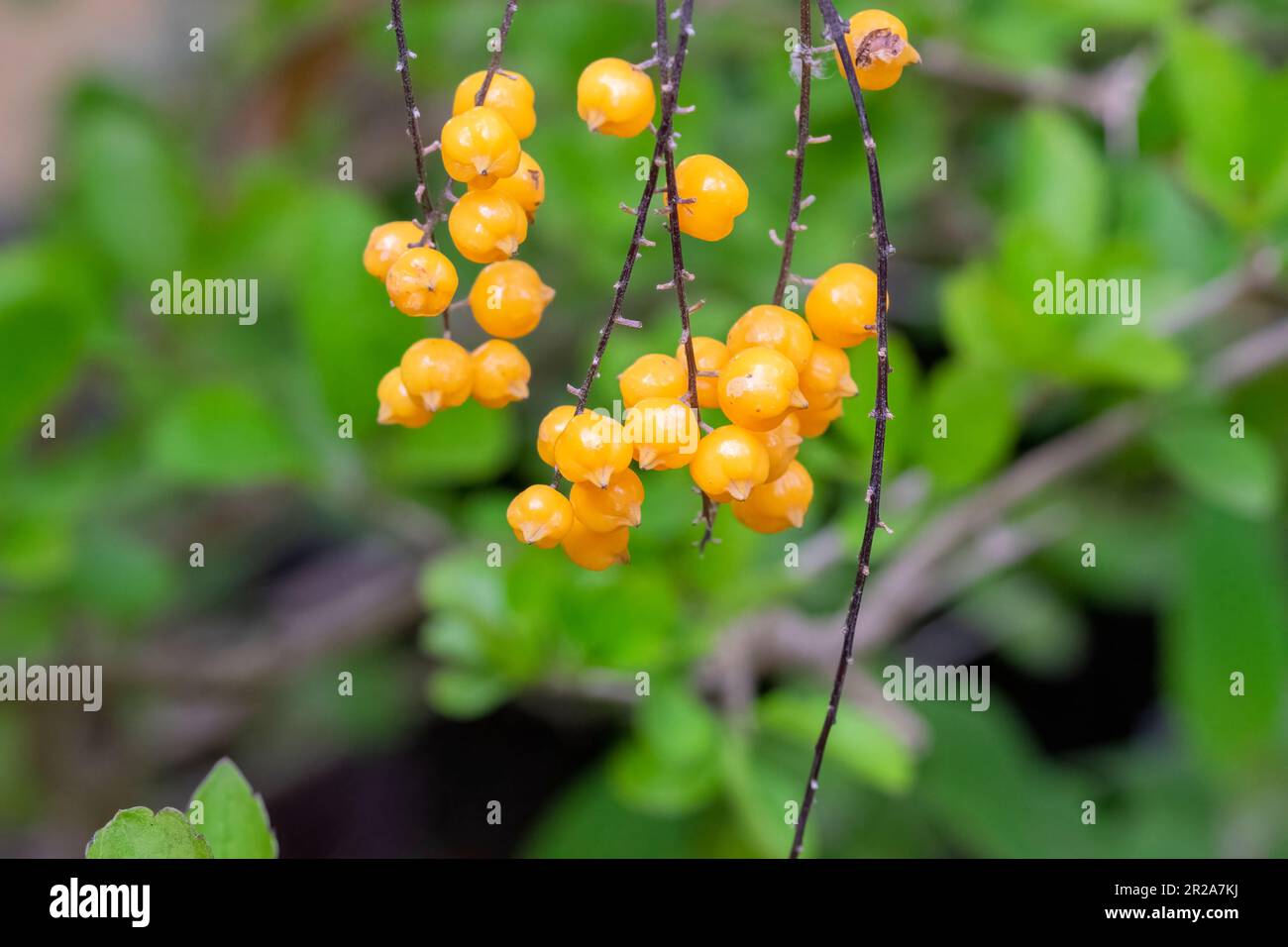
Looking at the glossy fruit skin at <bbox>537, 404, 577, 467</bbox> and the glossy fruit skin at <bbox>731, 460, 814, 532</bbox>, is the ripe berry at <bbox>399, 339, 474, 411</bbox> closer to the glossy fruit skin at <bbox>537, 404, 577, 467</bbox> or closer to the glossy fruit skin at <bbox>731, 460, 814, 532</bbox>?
the glossy fruit skin at <bbox>537, 404, 577, 467</bbox>

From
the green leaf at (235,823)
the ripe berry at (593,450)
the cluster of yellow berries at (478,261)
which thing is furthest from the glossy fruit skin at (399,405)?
the green leaf at (235,823)

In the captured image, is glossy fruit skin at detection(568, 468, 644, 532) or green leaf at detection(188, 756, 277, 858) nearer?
glossy fruit skin at detection(568, 468, 644, 532)

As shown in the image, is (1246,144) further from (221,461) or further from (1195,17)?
(221,461)

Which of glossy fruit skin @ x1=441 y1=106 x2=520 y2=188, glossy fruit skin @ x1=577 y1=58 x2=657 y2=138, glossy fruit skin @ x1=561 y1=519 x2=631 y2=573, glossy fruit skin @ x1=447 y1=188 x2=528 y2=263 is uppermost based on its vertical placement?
glossy fruit skin @ x1=577 y1=58 x2=657 y2=138

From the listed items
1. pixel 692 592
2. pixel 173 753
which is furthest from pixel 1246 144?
pixel 173 753

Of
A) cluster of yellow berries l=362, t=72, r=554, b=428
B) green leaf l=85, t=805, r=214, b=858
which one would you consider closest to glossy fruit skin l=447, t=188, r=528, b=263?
cluster of yellow berries l=362, t=72, r=554, b=428

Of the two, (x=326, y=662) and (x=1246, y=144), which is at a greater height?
(x=1246, y=144)
